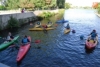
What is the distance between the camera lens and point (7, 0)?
2559 inches

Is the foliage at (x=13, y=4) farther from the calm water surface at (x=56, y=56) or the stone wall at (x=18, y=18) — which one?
the calm water surface at (x=56, y=56)

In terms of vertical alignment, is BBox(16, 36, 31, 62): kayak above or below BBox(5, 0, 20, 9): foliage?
below

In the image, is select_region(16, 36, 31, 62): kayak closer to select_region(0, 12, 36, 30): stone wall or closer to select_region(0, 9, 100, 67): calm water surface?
select_region(0, 9, 100, 67): calm water surface

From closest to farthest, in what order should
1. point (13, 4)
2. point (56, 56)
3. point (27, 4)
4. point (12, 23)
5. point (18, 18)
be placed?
1. point (56, 56)
2. point (12, 23)
3. point (18, 18)
4. point (27, 4)
5. point (13, 4)

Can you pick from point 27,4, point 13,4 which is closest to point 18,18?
point 27,4

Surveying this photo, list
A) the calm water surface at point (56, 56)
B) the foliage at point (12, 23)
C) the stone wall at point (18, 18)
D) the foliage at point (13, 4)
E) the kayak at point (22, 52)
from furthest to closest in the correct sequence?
the foliage at point (13, 4) → the foliage at point (12, 23) → the stone wall at point (18, 18) → the kayak at point (22, 52) → the calm water surface at point (56, 56)

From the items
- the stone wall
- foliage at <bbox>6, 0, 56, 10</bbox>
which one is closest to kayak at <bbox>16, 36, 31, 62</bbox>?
the stone wall

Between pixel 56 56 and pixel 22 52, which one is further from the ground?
pixel 22 52

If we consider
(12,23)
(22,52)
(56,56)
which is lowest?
(56,56)

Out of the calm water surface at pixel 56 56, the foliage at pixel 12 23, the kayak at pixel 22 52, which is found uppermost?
the foliage at pixel 12 23

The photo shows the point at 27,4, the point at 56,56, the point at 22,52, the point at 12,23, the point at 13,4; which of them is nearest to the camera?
the point at 22,52

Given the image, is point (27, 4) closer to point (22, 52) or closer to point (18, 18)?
point (18, 18)

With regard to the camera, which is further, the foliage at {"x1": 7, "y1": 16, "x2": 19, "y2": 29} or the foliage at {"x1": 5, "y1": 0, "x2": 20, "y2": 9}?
the foliage at {"x1": 5, "y1": 0, "x2": 20, "y2": 9}

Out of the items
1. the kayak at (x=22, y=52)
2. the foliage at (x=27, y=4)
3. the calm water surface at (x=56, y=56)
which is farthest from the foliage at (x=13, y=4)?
the kayak at (x=22, y=52)
